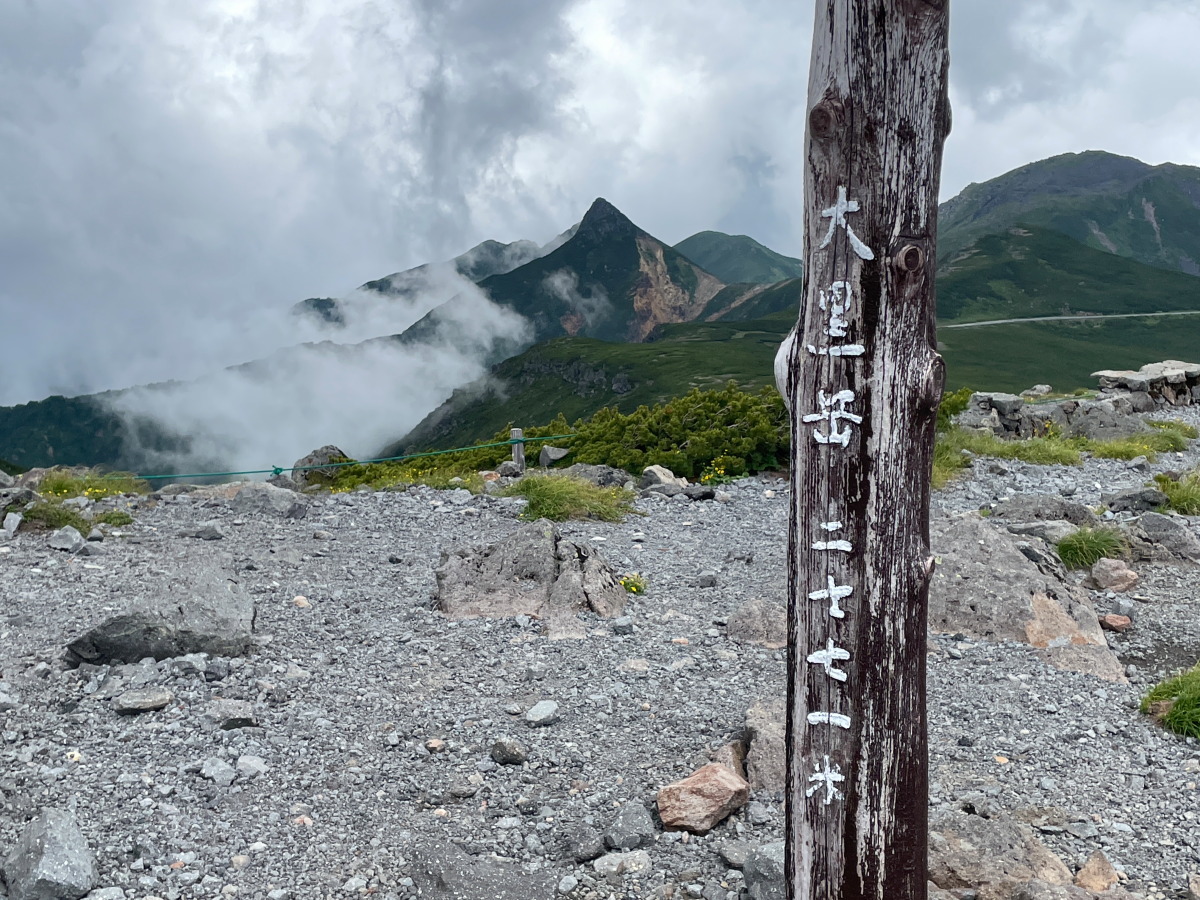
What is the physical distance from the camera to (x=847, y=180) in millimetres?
3049

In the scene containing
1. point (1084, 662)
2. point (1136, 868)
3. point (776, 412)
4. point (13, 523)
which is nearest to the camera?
point (1136, 868)

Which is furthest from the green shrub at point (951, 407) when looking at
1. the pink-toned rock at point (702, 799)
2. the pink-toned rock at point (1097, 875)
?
the pink-toned rock at point (702, 799)

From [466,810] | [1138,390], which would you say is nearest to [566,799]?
[466,810]

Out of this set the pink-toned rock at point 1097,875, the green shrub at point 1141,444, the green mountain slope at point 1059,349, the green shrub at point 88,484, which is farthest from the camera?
the green mountain slope at point 1059,349

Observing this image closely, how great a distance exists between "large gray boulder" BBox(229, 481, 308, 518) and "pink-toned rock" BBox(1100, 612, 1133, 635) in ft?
31.1

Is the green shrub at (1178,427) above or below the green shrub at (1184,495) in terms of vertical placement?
above

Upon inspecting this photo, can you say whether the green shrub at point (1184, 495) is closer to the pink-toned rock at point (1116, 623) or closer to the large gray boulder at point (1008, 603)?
the pink-toned rock at point (1116, 623)

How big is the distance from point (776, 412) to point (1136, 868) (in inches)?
458

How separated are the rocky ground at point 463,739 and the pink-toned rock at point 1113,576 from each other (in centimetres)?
15

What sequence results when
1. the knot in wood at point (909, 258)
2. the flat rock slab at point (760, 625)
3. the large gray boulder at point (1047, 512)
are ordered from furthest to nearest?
1. the large gray boulder at point (1047, 512)
2. the flat rock slab at point (760, 625)
3. the knot in wood at point (909, 258)

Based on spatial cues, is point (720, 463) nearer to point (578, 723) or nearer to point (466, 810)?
point (578, 723)

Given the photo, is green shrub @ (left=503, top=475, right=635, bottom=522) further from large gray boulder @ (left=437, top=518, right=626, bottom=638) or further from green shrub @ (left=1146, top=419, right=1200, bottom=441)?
green shrub @ (left=1146, top=419, right=1200, bottom=441)

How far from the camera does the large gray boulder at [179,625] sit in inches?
241

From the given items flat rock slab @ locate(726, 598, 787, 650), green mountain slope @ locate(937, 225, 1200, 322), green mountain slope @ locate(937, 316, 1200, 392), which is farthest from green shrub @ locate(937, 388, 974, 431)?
green mountain slope @ locate(937, 225, 1200, 322)
